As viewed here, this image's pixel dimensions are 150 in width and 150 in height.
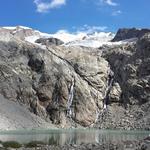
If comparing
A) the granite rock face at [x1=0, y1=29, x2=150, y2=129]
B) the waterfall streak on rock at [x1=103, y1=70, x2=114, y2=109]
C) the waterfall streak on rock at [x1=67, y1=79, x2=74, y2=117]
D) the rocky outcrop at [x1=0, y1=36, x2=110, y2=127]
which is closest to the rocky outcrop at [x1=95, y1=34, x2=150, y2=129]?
the granite rock face at [x1=0, y1=29, x2=150, y2=129]

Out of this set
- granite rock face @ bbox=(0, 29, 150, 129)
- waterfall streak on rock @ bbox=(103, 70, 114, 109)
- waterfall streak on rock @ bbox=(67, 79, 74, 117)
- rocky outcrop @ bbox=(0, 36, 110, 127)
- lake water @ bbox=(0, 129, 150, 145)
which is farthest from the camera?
waterfall streak on rock @ bbox=(103, 70, 114, 109)

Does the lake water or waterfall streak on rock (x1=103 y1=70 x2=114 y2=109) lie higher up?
waterfall streak on rock (x1=103 y1=70 x2=114 y2=109)

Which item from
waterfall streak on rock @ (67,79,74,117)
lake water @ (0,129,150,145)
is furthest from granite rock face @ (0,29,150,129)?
lake water @ (0,129,150,145)

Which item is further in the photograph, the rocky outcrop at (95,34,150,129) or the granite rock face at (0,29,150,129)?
the granite rock face at (0,29,150,129)

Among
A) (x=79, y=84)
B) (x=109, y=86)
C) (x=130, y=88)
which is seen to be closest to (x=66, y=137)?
(x=79, y=84)

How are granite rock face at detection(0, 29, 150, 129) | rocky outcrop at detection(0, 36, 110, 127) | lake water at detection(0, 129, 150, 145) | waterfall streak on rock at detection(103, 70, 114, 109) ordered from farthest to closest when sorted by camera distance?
waterfall streak on rock at detection(103, 70, 114, 109) → rocky outcrop at detection(0, 36, 110, 127) → granite rock face at detection(0, 29, 150, 129) → lake water at detection(0, 129, 150, 145)

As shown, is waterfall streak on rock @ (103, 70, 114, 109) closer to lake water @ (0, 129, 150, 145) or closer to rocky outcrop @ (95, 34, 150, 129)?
rocky outcrop @ (95, 34, 150, 129)

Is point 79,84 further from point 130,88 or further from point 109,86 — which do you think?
point 130,88

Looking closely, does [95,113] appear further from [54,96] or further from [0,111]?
[0,111]

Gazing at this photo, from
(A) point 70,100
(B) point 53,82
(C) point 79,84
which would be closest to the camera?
(A) point 70,100

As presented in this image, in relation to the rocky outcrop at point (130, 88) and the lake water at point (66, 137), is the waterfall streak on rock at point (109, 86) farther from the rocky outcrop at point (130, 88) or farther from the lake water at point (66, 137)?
the lake water at point (66, 137)

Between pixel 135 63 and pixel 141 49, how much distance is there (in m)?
9.04

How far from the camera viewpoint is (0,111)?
130m

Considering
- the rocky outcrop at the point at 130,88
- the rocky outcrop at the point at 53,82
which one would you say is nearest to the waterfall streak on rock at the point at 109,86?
the rocky outcrop at the point at 53,82
